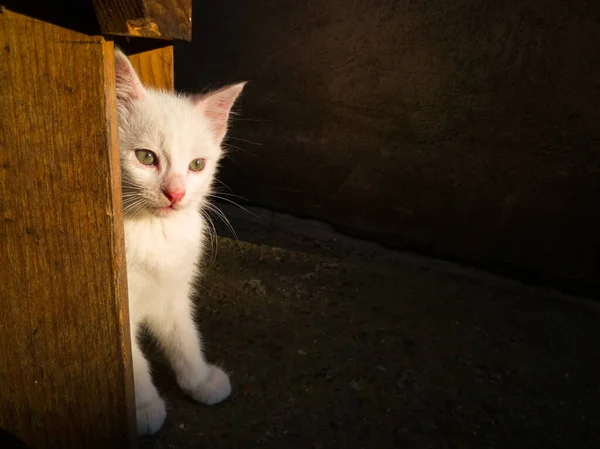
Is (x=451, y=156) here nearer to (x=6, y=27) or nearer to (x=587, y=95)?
(x=587, y=95)

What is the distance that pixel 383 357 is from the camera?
160 cm

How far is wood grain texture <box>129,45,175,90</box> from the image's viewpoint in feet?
4.53

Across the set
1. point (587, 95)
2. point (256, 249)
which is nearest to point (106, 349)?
point (256, 249)

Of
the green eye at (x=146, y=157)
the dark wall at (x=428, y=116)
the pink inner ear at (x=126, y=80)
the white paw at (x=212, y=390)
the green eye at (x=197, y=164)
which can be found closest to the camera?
the pink inner ear at (x=126, y=80)

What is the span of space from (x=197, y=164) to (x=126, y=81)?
28 centimetres

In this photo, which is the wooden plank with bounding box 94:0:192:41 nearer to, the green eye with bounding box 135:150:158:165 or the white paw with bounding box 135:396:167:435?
the green eye with bounding box 135:150:158:165

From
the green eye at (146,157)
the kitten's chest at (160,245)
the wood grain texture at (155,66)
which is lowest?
the kitten's chest at (160,245)

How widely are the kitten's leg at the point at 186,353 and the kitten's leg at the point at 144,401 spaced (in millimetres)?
126

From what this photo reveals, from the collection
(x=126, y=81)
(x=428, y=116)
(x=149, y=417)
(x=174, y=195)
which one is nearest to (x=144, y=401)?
(x=149, y=417)

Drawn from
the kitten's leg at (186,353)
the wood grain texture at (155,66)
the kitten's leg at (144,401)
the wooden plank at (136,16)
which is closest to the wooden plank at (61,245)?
the wooden plank at (136,16)

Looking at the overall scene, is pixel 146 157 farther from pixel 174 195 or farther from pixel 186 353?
pixel 186 353

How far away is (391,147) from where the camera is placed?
2.26m

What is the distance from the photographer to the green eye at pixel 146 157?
1.11 metres

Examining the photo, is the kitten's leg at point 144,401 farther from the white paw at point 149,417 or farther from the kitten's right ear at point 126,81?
the kitten's right ear at point 126,81
